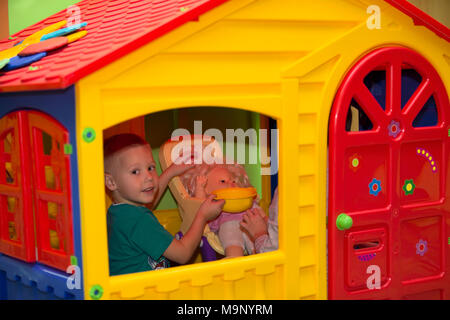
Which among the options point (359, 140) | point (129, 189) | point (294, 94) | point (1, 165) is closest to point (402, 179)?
point (359, 140)

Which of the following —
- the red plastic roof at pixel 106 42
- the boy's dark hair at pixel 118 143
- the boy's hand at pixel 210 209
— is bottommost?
the boy's hand at pixel 210 209

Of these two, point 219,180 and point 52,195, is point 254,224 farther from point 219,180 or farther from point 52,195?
point 52,195

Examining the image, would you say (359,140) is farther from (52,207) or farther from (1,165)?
(1,165)

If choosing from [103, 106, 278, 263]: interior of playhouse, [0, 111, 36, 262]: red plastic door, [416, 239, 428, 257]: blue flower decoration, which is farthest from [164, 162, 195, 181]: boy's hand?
[416, 239, 428, 257]: blue flower decoration

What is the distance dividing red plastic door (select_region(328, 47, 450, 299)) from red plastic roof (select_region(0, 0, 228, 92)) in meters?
0.57

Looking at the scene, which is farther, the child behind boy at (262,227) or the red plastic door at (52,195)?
the child behind boy at (262,227)

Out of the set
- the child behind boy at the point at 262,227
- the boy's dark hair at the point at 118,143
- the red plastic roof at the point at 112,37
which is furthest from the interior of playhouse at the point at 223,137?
the red plastic roof at the point at 112,37

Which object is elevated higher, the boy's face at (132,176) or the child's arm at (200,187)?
the boy's face at (132,176)

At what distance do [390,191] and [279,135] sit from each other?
1.46 ft

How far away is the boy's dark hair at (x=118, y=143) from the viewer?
76.1 inches

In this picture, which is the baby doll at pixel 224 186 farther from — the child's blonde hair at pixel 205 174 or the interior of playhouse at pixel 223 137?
the interior of playhouse at pixel 223 137

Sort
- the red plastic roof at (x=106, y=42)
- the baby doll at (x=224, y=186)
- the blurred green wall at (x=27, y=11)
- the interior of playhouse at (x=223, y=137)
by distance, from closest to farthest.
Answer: the red plastic roof at (x=106, y=42) → the baby doll at (x=224, y=186) → the interior of playhouse at (x=223, y=137) → the blurred green wall at (x=27, y=11)

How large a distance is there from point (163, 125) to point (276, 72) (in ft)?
2.55

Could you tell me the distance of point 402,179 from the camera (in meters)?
2.00
